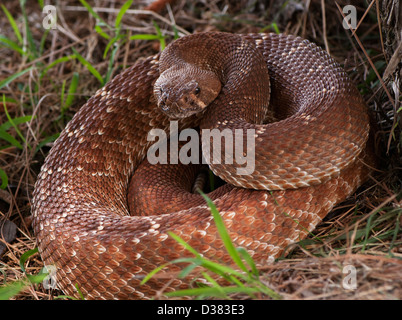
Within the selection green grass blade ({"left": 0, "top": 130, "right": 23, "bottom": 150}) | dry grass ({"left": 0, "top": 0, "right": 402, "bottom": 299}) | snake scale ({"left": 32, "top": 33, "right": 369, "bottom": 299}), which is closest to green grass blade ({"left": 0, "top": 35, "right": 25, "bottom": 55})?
dry grass ({"left": 0, "top": 0, "right": 402, "bottom": 299})

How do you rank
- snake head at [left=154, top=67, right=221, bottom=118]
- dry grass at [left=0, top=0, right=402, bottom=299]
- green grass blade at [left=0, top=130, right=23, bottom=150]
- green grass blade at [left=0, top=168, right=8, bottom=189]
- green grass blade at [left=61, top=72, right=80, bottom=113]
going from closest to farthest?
dry grass at [left=0, top=0, right=402, bottom=299] → snake head at [left=154, top=67, right=221, bottom=118] → green grass blade at [left=0, top=168, right=8, bottom=189] → green grass blade at [left=0, top=130, right=23, bottom=150] → green grass blade at [left=61, top=72, right=80, bottom=113]

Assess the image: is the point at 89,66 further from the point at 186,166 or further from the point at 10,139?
the point at 186,166

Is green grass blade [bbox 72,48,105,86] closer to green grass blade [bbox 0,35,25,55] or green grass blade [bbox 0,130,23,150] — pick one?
green grass blade [bbox 0,35,25,55]

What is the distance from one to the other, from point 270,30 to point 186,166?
7.29ft

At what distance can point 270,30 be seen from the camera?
5.38 meters

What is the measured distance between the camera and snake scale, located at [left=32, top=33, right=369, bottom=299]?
3137 mm

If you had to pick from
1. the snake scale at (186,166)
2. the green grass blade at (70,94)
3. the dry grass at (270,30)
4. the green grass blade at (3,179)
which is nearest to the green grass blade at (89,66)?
the green grass blade at (70,94)

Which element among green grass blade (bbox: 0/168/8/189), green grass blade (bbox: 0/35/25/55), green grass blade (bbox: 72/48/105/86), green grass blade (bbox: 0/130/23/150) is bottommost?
green grass blade (bbox: 0/168/8/189)

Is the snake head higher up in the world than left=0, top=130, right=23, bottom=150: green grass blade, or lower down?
higher up

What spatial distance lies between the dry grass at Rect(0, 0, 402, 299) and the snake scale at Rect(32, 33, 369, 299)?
29 centimetres

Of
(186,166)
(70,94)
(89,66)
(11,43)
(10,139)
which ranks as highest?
(11,43)

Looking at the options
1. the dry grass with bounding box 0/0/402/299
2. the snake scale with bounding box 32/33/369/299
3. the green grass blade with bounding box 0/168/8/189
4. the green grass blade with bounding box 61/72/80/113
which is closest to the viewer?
the dry grass with bounding box 0/0/402/299

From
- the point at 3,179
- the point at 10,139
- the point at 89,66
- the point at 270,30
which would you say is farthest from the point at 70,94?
the point at 270,30
